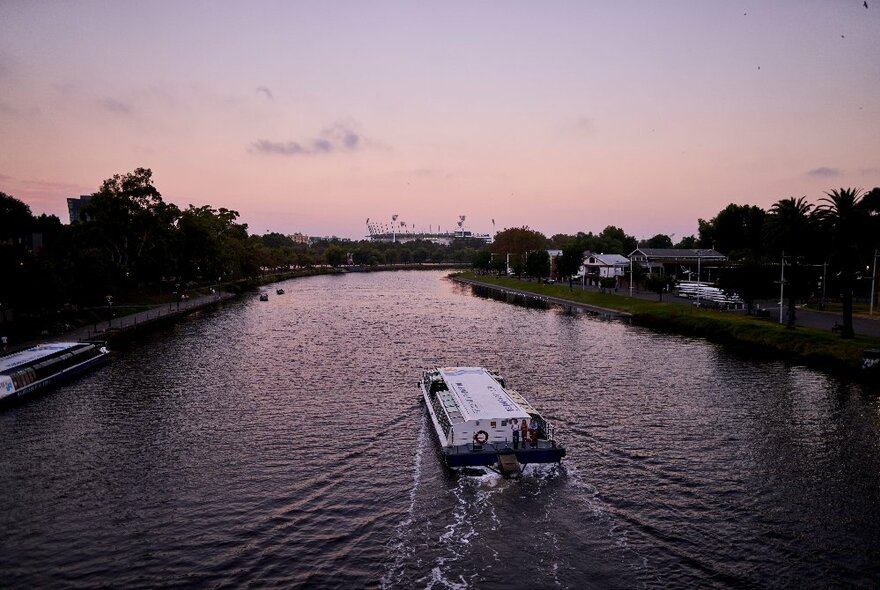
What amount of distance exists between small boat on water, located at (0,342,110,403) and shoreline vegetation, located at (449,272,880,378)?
77.7m

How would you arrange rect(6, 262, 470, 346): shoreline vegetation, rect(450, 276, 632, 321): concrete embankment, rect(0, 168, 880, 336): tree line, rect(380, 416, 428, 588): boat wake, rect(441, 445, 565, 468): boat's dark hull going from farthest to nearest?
rect(450, 276, 632, 321): concrete embankment, rect(6, 262, 470, 346): shoreline vegetation, rect(0, 168, 880, 336): tree line, rect(441, 445, 565, 468): boat's dark hull, rect(380, 416, 428, 588): boat wake

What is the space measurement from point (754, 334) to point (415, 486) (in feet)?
203

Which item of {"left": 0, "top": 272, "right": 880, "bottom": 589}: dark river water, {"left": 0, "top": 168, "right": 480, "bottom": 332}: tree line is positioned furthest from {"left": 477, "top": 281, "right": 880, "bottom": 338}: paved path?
{"left": 0, "top": 168, "right": 480, "bottom": 332}: tree line

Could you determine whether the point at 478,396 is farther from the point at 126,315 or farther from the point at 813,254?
the point at 126,315

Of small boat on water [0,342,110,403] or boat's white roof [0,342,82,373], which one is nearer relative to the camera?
small boat on water [0,342,110,403]

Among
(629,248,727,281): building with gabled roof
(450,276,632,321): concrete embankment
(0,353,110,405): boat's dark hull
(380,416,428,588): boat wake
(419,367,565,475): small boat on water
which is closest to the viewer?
(380,416,428,588): boat wake

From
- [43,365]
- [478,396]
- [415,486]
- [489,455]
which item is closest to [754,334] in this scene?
[478,396]

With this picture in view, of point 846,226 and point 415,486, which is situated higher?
point 846,226

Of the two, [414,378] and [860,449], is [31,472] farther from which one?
[860,449]

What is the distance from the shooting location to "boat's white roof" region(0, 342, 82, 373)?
51.2m

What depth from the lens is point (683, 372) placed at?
60.2 meters

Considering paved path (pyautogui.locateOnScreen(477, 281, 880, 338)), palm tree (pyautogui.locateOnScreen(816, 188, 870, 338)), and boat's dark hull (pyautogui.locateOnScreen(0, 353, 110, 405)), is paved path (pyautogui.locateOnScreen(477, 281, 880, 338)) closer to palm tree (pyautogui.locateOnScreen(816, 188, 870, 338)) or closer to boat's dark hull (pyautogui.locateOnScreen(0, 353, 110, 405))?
palm tree (pyautogui.locateOnScreen(816, 188, 870, 338))

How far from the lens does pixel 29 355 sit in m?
55.4

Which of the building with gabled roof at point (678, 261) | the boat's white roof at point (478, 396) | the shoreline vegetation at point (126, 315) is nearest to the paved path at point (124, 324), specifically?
the shoreline vegetation at point (126, 315)
